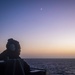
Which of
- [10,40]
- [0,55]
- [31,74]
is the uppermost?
[10,40]

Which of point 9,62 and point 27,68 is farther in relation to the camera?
point 27,68

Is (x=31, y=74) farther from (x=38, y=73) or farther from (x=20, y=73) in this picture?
(x=20, y=73)

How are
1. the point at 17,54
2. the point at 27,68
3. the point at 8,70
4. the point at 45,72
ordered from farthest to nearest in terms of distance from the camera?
the point at 45,72 < the point at 17,54 < the point at 27,68 < the point at 8,70

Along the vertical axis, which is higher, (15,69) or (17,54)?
(17,54)

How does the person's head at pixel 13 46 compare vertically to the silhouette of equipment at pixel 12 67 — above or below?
above

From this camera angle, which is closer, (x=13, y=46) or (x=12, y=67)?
(x=12, y=67)

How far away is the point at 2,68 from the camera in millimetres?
11180

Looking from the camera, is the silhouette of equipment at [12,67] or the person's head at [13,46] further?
the person's head at [13,46]

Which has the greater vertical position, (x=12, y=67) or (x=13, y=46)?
(x=13, y=46)

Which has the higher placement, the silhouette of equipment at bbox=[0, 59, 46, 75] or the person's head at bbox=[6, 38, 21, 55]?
the person's head at bbox=[6, 38, 21, 55]

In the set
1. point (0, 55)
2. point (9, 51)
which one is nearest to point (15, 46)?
point (9, 51)

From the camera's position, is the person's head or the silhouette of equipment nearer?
the silhouette of equipment

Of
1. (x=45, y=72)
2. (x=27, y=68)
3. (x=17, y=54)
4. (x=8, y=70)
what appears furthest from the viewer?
(x=45, y=72)

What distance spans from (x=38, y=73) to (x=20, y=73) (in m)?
2.99
